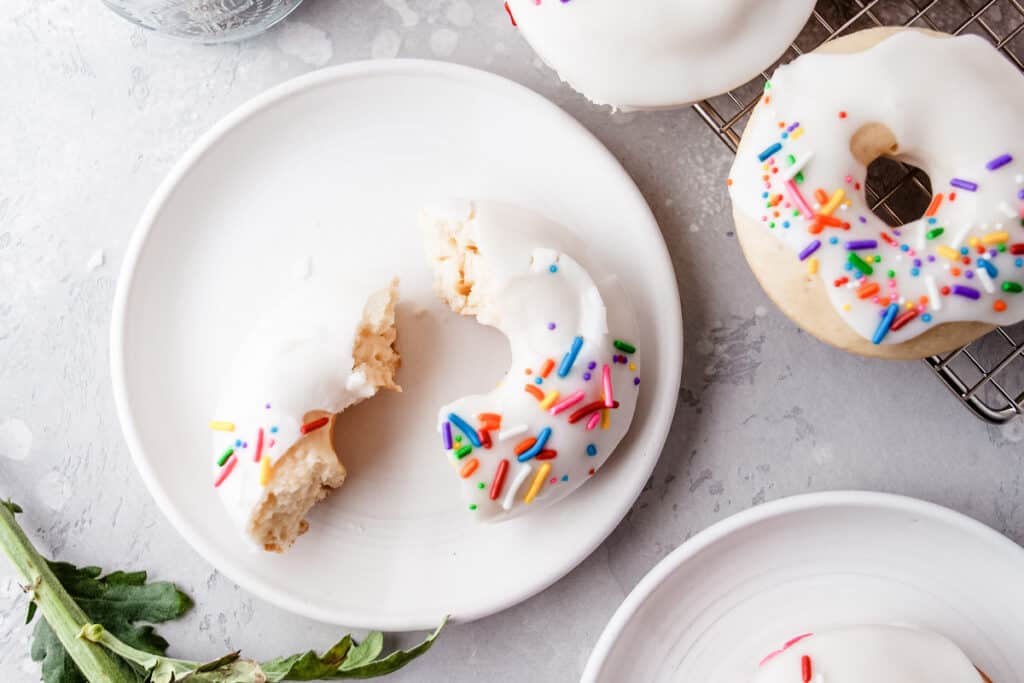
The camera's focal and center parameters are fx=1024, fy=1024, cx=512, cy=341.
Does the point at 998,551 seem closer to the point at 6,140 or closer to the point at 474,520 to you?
the point at 474,520

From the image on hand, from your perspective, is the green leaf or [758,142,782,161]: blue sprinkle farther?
the green leaf

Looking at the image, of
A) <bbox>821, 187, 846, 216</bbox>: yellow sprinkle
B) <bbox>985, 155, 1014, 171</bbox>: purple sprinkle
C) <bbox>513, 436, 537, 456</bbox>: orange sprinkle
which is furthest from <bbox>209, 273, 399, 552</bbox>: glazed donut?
<bbox>985, 155, 1014, 171</bbox>: purple sprinkle

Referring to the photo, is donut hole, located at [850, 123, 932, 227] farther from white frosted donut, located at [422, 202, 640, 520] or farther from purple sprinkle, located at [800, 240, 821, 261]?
white frosted donut, located at [422, 202, 640, 520]

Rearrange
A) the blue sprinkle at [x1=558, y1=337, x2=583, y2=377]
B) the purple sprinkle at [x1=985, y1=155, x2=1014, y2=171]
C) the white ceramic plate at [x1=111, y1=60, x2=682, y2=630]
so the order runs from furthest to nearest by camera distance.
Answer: the white ceramic plate at [x1=111, y1=60, x2=682, y2=630], the blue sprinkle at [x1=558, y1=337, x2=583, y2=377], the purple sprinkle at [x1=985, y1=155, x2=1014, y2=171]

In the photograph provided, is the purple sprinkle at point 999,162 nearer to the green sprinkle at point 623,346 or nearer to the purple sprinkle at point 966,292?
the purple sprinkle at point 966,292

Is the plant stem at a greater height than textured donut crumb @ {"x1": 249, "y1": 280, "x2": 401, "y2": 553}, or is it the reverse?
textured donut crumb @ {"x1": 249, "y1": 280, "x2": 401, "y2": 553}

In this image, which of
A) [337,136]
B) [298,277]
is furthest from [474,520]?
[337,136]

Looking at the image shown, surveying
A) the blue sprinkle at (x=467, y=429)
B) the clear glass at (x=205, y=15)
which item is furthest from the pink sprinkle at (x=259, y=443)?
the clear glass at (x=205, y=15)

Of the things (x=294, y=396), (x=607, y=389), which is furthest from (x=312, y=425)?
(x=607, y=389)

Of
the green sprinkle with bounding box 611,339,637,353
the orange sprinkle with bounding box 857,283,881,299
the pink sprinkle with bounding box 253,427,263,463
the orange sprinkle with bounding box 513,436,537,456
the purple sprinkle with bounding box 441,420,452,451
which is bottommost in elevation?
the pink sprinkle with bounding box 253,427,263,463
